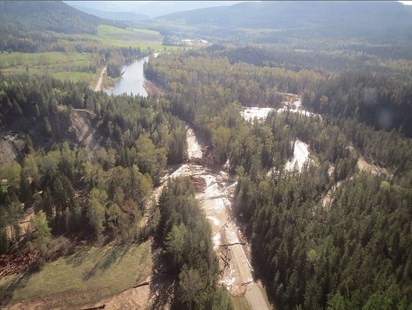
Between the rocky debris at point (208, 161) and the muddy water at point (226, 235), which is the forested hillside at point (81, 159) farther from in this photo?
the muddy water at point (226, 235)

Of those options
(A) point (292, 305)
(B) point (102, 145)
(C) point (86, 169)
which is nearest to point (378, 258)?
(A) point (292, 305)

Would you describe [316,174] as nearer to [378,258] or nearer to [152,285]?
[378,258]

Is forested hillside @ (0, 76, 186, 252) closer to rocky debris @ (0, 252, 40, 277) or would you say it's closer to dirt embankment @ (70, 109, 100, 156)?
dirt embankment @ (70, 109, 100, 156)

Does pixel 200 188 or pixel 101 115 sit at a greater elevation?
pixel 101 115

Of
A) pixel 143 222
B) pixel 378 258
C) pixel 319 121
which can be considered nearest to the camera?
pixel 378 258

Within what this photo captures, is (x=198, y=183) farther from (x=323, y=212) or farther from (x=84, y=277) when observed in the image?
(x=84, y=277)

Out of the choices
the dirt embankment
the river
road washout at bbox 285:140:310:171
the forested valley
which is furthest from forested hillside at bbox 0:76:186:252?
road washout at bbox 285:140:310:171
